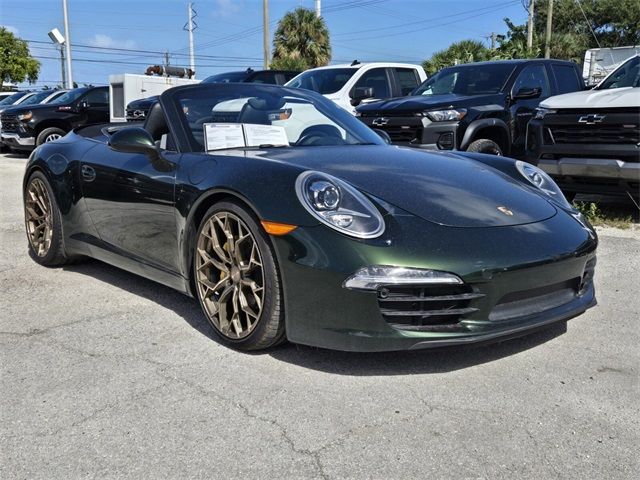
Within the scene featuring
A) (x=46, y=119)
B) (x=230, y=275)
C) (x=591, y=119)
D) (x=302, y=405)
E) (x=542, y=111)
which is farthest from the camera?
(x=46, y=119)

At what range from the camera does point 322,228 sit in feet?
9.40

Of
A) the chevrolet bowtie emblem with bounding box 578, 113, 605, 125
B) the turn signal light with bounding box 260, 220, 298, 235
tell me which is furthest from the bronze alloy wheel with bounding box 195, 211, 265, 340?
the chevrolet bowtie emblem with bounding box 578, 113, 605, 125

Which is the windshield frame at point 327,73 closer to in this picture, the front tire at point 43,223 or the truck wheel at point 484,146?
the truck wheel at point 484,146

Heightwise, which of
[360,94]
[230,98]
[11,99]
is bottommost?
[230,98]

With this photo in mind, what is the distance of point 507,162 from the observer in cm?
406

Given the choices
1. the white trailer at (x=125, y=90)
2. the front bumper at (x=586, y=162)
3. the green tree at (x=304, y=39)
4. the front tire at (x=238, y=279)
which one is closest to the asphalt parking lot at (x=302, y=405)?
the front tire at (x=238, y=279)

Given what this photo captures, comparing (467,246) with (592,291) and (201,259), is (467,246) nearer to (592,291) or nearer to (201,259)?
(592,291)

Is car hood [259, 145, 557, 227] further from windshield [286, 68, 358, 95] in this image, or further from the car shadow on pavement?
→ windshield [286, 68, 358, 95]

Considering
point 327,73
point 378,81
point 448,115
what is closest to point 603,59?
point 378,81

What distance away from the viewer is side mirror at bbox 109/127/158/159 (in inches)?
146

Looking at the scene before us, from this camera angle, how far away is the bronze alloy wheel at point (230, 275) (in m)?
3.13

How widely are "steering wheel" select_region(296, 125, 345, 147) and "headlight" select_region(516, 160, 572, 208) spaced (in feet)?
3.64

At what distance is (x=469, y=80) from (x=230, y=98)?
5.36 m

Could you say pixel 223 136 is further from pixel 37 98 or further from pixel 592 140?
pixel 37 98
